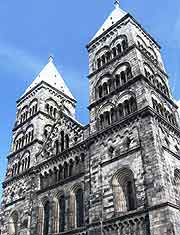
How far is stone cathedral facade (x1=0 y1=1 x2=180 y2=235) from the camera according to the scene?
2252cm

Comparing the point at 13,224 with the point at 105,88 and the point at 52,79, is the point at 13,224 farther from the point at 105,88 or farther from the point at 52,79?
the point at 52,79

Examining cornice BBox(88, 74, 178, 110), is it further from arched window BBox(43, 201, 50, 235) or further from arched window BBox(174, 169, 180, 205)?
arched window BBox(43, 201, 50, 235)

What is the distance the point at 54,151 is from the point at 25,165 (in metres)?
5.21

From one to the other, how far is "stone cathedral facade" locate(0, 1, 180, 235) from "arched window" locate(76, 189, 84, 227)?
0.28 feet

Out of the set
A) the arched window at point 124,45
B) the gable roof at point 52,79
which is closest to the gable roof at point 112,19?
the arched window at point 124,45

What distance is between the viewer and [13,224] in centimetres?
3325

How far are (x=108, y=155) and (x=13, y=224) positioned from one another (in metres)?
14.0

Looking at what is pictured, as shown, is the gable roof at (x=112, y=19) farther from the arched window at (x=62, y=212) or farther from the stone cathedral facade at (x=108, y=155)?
the arched window at (x=62, y=212)

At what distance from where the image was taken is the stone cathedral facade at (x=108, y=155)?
73.9ft

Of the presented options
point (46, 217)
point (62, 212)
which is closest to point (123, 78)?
point (62, 212)

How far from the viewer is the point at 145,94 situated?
27.0 m

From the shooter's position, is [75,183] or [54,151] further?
[54,151]

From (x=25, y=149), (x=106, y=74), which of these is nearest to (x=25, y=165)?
(x=25, y=149)

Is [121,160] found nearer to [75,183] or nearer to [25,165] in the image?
[75,183]
